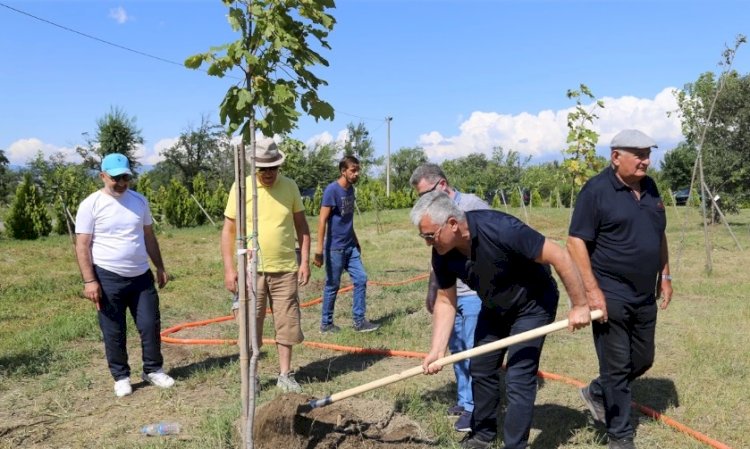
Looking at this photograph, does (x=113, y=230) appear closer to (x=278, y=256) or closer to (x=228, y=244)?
(x=228, y=244)

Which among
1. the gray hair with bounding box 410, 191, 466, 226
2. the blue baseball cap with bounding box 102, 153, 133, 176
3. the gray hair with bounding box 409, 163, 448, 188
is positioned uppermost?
the blue baseball cap with bounding box 102, 153, 133, 176

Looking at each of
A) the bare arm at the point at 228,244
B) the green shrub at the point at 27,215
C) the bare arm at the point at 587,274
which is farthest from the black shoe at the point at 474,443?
the green shrub at the point at 27,215

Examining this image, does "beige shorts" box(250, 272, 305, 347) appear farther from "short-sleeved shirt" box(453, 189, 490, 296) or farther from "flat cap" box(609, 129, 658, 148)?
"flat cap" box(609, 129, 658, 148)

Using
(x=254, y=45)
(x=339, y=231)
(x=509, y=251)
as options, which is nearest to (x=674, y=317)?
(x=339, y=231)

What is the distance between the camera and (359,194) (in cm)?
3053

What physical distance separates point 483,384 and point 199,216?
68.5 feet

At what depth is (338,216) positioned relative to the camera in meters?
6.21

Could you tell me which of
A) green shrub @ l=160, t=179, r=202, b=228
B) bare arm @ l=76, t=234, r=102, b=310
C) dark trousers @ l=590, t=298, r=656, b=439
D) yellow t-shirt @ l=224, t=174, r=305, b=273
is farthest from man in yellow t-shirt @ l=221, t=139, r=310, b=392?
green shrub @ l=160, t=179, r=202, b=228

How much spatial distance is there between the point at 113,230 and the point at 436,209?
8.99 ft

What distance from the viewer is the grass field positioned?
380cm

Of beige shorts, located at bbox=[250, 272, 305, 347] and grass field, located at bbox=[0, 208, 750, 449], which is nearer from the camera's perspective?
grass field, located at bbox=[0, 208, 750, 449]

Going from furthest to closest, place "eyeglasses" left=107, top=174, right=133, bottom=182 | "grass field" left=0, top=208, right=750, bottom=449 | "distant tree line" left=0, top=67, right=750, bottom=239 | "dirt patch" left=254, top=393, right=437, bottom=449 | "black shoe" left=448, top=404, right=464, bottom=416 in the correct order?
"distant tree line" left=0, top=67, right=750, bottom=239, "eyeglasses" left=107, top=174, right=133, bottom=182, "black shoe" left=448, top=404, right=464, bottom=416, "grass field" left=0, top=208, right=750, bottom=449, "dirt patch" left=254, top=393, right=437, bottom=449

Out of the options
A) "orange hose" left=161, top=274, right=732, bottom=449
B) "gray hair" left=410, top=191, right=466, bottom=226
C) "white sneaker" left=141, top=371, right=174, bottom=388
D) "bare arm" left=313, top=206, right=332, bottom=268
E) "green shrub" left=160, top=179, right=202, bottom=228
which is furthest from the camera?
"green shrub" left=160, top=179, right=202, bottom=228

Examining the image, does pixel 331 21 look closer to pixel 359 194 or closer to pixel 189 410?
pixel 189 410
